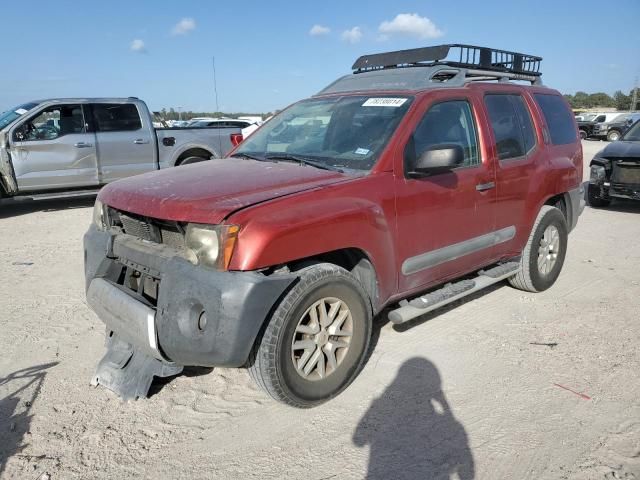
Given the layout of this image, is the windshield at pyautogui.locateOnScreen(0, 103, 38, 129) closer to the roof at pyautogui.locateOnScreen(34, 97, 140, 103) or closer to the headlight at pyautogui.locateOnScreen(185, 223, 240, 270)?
the roof at pyautogui.locateOnScreen(34, 97, 140, 103)

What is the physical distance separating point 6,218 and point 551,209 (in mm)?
8377

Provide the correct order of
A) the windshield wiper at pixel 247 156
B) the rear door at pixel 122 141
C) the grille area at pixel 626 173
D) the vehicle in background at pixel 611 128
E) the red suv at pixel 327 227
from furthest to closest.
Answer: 1. the vehicle in background at pixel 611 128
2. the rear door at pixel 122 141
3. the grille area at pixel 626 173
4. the windshield wiper at pixel 247 156
5. the red suv at pixel 327 227

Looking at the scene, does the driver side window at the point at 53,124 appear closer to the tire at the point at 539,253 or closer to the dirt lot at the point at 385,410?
the dirt lot at the point at 385,410

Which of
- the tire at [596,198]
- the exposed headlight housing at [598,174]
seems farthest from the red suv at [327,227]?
the tire at [596,198]

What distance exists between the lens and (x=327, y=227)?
2889 millimetres

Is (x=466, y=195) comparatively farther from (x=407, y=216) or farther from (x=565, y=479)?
(x=565, y=479)

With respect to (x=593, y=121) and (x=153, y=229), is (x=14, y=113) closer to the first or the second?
(x=153, y=229)

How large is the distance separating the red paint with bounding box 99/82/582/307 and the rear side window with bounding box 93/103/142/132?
6.32 metres

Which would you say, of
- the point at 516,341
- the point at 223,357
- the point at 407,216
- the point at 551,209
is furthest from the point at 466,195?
the point at 223,357

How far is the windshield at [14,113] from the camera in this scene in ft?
27.9

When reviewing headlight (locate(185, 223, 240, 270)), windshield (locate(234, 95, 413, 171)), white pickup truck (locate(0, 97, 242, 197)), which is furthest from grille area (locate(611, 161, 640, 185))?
headlight (locate(185, 223, 240, 270))

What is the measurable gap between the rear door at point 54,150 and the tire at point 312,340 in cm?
740

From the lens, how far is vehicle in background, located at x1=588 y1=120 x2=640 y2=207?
8.44m

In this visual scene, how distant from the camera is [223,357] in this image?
261 cm
